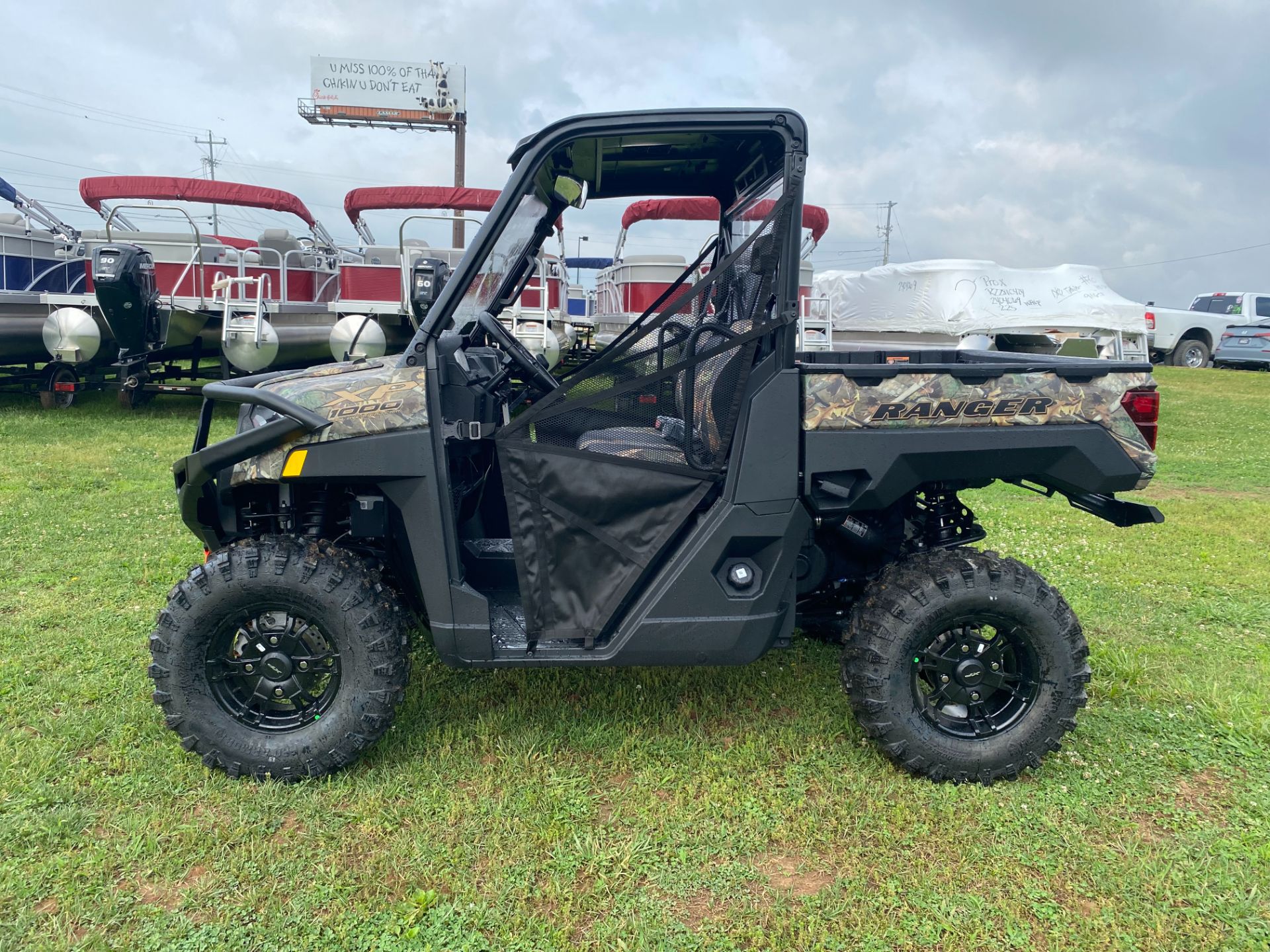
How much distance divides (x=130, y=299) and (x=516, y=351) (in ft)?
25.9

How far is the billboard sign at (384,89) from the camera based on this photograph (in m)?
31.6

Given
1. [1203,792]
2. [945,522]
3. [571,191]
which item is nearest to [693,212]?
[571,191]

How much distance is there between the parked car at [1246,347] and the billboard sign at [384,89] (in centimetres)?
2471

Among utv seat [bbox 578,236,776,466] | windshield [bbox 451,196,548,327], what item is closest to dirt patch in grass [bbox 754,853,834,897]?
utv seat [bbox 578,236,776,466]

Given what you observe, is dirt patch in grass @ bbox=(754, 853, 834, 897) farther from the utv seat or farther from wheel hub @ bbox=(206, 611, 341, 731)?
wheel hub @ bbox=(206, 611, 341, 731)

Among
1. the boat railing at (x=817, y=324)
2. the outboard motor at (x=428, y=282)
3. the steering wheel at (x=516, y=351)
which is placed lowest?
the steering wheel at (x=516, y=351)

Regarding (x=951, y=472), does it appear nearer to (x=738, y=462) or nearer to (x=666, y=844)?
(x=738, y=462)

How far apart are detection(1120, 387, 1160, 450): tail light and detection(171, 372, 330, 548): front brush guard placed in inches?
103

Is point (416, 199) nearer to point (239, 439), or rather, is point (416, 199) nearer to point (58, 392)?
point (58, 392)

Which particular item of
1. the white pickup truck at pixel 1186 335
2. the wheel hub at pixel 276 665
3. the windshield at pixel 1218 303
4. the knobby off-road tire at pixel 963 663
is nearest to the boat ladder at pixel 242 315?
the wheel hub at pixel 276 665

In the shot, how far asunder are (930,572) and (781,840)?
1.01 m

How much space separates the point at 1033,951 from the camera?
89.9 inches

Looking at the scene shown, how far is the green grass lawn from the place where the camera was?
7.70 feet

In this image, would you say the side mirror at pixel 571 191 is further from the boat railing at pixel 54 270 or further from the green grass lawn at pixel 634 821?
the boat railing at pixel 54 270
